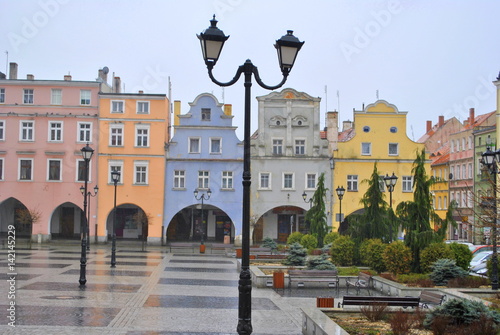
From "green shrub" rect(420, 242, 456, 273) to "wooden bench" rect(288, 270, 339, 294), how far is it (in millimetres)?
3114

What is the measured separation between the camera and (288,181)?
51.7m

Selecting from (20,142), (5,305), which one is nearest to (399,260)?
(5,305)

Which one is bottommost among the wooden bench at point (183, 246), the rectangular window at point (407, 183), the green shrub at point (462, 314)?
the wooden bench at point (183, 246)

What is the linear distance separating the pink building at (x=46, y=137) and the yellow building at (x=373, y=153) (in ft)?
67.1

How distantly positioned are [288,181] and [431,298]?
36247 millimetres

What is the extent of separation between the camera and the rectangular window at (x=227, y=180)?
2023 inches

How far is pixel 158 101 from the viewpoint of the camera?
5131 cm

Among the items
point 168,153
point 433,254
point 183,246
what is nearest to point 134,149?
point 168,153

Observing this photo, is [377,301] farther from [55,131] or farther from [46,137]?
[46,137]

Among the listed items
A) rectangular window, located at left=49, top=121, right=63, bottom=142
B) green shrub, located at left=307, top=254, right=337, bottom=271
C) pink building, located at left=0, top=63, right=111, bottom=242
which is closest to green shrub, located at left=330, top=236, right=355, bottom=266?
green shrub, located at left=307, top=254, right=337, bottom=271

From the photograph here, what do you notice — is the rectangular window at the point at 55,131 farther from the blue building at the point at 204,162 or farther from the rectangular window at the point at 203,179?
the rectangular window at the point at 203,179

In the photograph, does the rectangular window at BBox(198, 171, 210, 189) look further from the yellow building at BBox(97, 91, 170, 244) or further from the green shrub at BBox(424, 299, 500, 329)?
the green shrub at BBox(424, 299, 500, 329)

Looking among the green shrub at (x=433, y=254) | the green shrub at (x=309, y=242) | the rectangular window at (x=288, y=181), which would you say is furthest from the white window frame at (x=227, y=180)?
the green shrub at (x=433, y=254)

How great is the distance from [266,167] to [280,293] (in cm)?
3099
